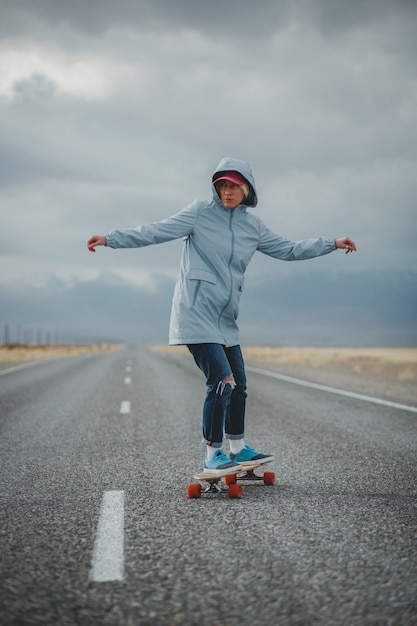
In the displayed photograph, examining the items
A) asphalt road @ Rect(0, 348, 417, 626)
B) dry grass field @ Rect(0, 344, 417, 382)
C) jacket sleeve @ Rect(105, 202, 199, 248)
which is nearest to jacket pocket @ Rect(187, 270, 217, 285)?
jacket sleeve @ Rect(105, 202, 199, 248)

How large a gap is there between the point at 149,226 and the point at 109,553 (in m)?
2.27

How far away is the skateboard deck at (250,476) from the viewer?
4.09 meters

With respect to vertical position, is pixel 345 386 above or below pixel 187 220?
below

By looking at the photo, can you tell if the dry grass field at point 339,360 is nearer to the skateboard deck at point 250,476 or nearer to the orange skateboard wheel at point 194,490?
the skateboard deck at point 250,476

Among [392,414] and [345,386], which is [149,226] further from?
[345,386]

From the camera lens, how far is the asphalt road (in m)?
2.25

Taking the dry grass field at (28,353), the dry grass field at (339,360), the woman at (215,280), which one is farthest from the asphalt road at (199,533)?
the dry grass field at (28,353)

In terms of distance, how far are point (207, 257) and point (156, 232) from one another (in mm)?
416

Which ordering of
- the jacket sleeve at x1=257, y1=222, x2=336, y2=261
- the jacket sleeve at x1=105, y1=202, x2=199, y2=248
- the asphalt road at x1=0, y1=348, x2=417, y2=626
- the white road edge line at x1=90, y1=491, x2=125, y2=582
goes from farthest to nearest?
the jacket sleeve at x1=257, y1=222, x2=336, y2=261 < the jacket sleeve at x1=105, y1=202, x2=199, y2=248 < the white road edge line at x1=90, y1=491, x2=125, y2=582 < the asphalt road at x1=0, y1=348, x2=417, y2=626

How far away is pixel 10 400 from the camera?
10.5 meters

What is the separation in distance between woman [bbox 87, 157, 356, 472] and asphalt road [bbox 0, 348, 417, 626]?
2.06 feet

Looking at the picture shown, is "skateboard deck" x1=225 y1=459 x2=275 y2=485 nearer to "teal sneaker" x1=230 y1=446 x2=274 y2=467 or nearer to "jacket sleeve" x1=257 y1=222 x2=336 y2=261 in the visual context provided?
"teal sneaker" x1=230 y1=446 x2=274 y2=467

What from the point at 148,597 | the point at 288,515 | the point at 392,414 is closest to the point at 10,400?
the point at 392,414

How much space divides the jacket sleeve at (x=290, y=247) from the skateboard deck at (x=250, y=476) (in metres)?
1.64
